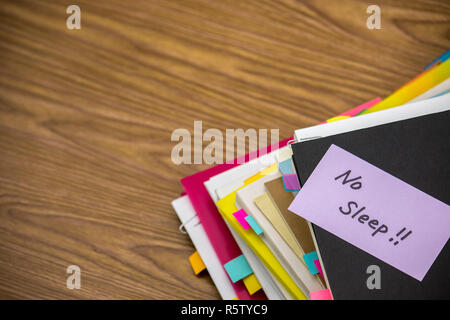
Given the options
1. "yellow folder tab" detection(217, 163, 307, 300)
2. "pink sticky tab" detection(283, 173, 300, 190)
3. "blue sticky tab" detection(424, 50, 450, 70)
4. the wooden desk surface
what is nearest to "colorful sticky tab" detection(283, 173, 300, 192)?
"pink sticky tab" detection(283, 173, 300, 190)

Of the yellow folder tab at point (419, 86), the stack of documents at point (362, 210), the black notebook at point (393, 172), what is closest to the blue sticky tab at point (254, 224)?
the stack of documents at point (362, 210)

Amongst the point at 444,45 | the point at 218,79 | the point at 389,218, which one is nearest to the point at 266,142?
the point at 218,79

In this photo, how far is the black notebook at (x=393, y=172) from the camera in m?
0.50

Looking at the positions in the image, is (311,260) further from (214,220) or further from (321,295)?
(214,220)

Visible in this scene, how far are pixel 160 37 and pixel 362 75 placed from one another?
47 cm

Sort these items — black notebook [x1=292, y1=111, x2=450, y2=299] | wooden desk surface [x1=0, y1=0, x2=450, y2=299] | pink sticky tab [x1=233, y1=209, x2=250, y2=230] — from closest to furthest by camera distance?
1. black notebook [x1=292, y1=111, x2=450, y2=299]
2. pink sticky tab [x1=233, y1=209, x2=250, y2=230]
3. wooden desk surface [x1=0, y1=0, x2=450, y2=299]

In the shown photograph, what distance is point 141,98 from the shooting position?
81cm

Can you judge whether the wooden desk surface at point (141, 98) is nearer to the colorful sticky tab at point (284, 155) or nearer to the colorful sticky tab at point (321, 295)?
the colorful sticky tab at point (284, 155)

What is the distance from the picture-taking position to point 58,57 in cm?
84

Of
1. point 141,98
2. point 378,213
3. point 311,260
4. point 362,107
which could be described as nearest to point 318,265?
point 311,260

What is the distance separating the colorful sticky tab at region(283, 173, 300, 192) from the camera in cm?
55

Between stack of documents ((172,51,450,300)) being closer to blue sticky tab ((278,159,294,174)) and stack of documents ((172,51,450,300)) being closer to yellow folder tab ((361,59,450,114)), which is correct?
blue sticky tab ((278,159,294,174))

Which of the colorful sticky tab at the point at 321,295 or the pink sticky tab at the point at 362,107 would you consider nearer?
the colorful sticky tab at the point at 321,295

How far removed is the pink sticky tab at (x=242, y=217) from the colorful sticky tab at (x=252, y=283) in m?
0.12
